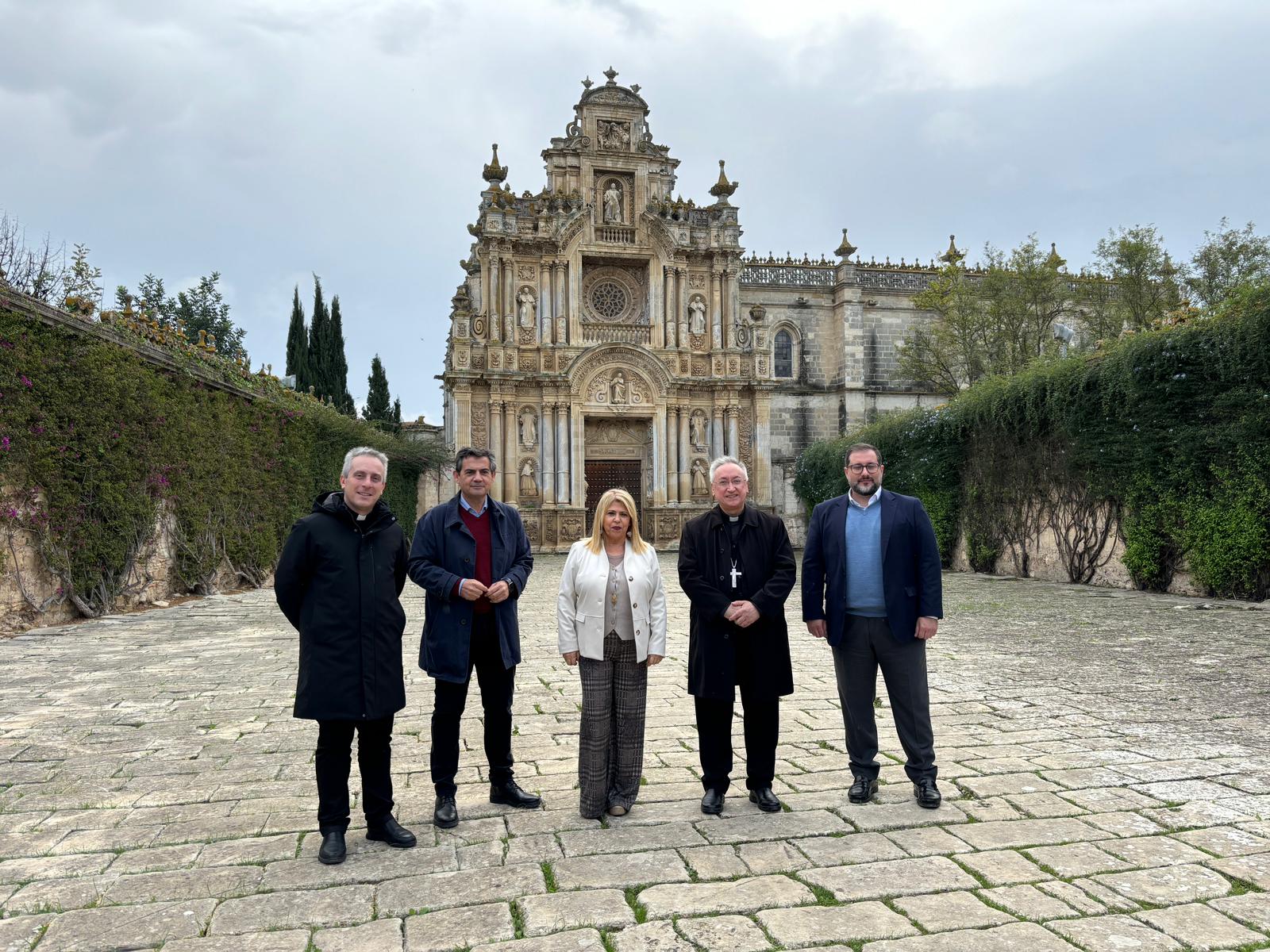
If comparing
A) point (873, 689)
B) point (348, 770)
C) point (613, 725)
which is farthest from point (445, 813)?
point (873, 689)

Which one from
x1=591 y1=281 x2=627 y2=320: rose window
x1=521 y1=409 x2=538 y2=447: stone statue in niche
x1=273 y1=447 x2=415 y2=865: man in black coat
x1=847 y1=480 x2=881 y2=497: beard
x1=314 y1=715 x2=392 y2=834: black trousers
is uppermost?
x1=591 y1=281 x2=627 y2=320: rose window

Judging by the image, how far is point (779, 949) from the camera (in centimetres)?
294

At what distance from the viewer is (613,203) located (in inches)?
1155

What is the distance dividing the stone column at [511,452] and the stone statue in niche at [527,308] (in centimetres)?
255

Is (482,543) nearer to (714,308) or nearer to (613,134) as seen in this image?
(714,308)

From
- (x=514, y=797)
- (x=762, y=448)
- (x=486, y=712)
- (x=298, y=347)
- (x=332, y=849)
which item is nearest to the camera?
(x=332, y=849)

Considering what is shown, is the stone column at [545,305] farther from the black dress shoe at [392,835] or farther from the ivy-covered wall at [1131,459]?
the black dress shoe at [392,835]

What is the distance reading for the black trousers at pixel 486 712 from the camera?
4305 mm

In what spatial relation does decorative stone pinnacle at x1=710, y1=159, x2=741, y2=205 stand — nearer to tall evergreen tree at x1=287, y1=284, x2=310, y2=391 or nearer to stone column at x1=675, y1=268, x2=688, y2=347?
stone column at x1=675, y1=268, x2=688, y2=347

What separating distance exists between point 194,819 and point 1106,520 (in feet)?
47.1

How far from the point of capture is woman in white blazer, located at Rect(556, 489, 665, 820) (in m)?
4.33

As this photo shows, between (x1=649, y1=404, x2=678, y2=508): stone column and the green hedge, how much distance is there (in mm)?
13772

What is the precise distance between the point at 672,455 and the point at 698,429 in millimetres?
1321

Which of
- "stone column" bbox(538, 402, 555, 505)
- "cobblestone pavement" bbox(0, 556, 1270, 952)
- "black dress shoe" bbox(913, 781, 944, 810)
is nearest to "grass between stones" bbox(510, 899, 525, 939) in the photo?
"cobblestone pavement" bbox(0, 556, 1270, 952)
